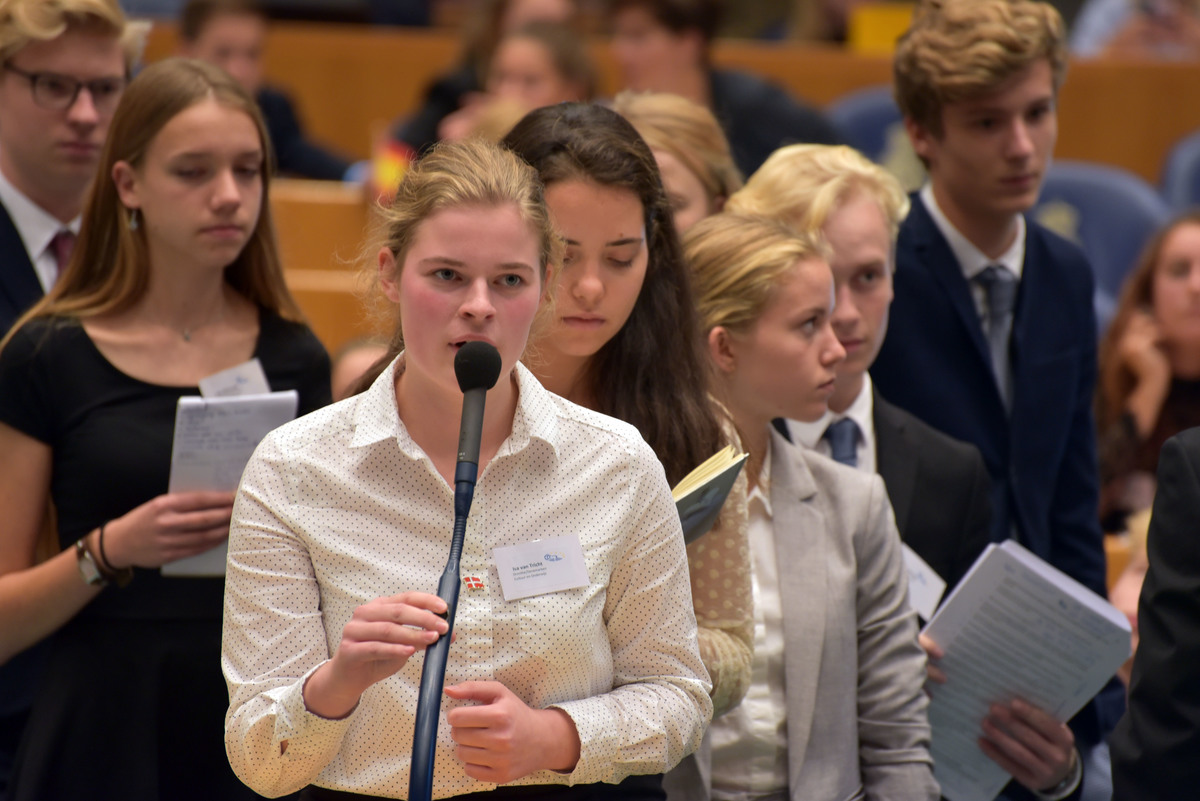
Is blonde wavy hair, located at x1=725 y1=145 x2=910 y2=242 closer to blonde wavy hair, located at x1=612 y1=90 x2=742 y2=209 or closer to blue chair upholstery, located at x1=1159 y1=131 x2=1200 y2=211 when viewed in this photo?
blonde wavy hair, located at x1=612 y1=90 x2=742 y2=209

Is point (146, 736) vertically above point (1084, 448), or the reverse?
point (1084, 448)

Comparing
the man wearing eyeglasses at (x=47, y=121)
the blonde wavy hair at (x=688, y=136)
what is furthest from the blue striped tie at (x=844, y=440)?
the man wearing eyeglasses at (x=47, y=121)

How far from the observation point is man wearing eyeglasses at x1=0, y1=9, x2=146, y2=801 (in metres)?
2.56

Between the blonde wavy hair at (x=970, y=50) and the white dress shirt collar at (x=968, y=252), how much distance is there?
171mm

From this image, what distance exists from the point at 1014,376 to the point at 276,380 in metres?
1.45

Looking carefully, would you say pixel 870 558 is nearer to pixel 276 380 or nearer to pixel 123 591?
pixel 276 380

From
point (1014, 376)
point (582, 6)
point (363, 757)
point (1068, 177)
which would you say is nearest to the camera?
point (363, 757)

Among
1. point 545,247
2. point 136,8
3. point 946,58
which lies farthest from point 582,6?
point 545,247

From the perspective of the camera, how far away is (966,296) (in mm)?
2770

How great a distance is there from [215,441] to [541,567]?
2.49 ft

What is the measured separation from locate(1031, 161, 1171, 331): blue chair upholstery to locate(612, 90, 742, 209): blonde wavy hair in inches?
114

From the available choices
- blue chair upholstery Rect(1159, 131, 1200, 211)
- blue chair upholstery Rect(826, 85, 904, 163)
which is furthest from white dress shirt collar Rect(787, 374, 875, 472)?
blue chair upholstery Rect(1159, 131, 1200, 211)

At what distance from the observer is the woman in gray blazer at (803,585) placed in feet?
6.70

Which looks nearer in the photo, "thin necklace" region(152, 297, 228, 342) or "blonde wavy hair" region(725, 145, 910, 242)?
"thin necklace" region(152, 297, 228, 342)
